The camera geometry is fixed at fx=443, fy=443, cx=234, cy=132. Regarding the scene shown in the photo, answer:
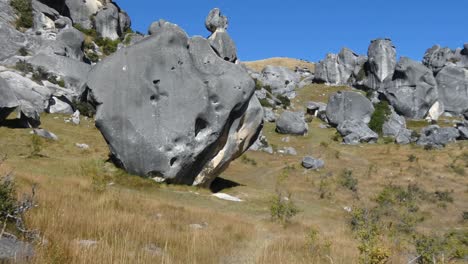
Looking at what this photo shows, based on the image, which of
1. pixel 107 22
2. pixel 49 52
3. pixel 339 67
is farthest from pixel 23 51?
pixel 339 67

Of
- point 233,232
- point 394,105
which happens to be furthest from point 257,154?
point 394,105

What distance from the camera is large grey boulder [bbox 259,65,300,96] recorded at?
313ft

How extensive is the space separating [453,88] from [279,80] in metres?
36.0

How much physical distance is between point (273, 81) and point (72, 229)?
92.2 metres

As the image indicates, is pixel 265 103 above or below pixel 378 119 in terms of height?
above

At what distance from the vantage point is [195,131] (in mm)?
26125

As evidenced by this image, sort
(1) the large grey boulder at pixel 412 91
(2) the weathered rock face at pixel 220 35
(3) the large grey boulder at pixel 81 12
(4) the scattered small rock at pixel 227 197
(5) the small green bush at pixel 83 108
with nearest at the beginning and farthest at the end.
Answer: (4) the scattered small rock at pixel 227 197, (5) the small green bush at pixel 83 108, (2) the weathered rock face at pixel 220 35, (3) the large grey boulder at pixel 81 12, (1) the large grey boulder at pixel 412 91

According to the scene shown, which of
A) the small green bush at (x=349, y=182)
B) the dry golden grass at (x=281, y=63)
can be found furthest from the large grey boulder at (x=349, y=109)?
the dry golden grass at (x=281, y=63)

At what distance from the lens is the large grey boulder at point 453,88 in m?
90.2

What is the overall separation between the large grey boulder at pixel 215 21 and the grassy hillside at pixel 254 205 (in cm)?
1723

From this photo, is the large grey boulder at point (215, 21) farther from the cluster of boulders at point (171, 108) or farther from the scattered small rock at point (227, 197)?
the scattered small rock at point (227, 197)

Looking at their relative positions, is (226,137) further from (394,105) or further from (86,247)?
(394,105)

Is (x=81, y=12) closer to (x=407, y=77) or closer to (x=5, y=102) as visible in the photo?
(x=5, y=102)

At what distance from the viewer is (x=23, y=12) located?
68750mm
